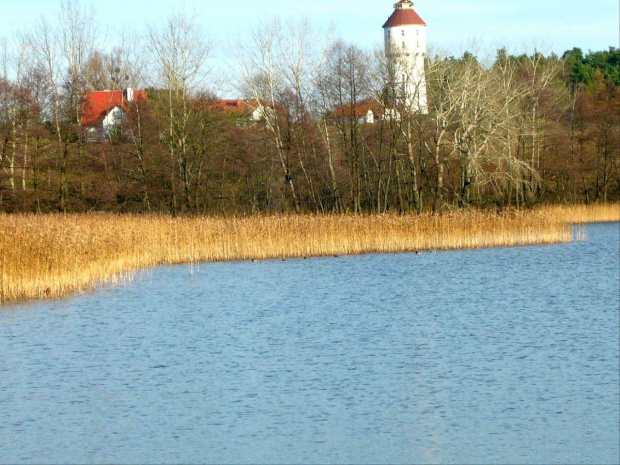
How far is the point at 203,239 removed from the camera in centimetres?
2494

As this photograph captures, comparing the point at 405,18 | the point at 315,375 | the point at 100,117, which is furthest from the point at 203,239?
the point at 405,18

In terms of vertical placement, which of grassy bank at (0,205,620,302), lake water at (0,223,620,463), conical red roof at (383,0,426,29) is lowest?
lake water at (0,223,620,463)

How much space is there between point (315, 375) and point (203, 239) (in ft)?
46.8

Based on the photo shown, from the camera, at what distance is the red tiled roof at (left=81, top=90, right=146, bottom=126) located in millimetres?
40906

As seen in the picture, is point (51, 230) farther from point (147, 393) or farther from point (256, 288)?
point (147, 393)

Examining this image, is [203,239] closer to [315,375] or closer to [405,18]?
[315,375]

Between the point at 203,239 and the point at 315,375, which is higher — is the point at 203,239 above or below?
above

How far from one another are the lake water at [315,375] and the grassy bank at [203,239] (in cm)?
75

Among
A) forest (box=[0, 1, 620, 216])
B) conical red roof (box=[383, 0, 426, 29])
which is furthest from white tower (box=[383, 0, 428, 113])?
conical red roof (box=[383, 0, 426, 29])

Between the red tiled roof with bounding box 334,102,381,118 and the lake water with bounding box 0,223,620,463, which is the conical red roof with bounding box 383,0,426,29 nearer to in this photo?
the red tiled roof with bounding box 334,102,381,118

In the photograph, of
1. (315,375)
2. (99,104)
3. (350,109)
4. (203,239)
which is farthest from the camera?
(99,104)

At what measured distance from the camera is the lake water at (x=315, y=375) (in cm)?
823

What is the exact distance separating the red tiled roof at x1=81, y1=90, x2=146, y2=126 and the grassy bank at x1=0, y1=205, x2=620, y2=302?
49.7 feet

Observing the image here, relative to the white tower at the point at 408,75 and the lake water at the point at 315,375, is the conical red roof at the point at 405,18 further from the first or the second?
the lake water at the point at 315,375
